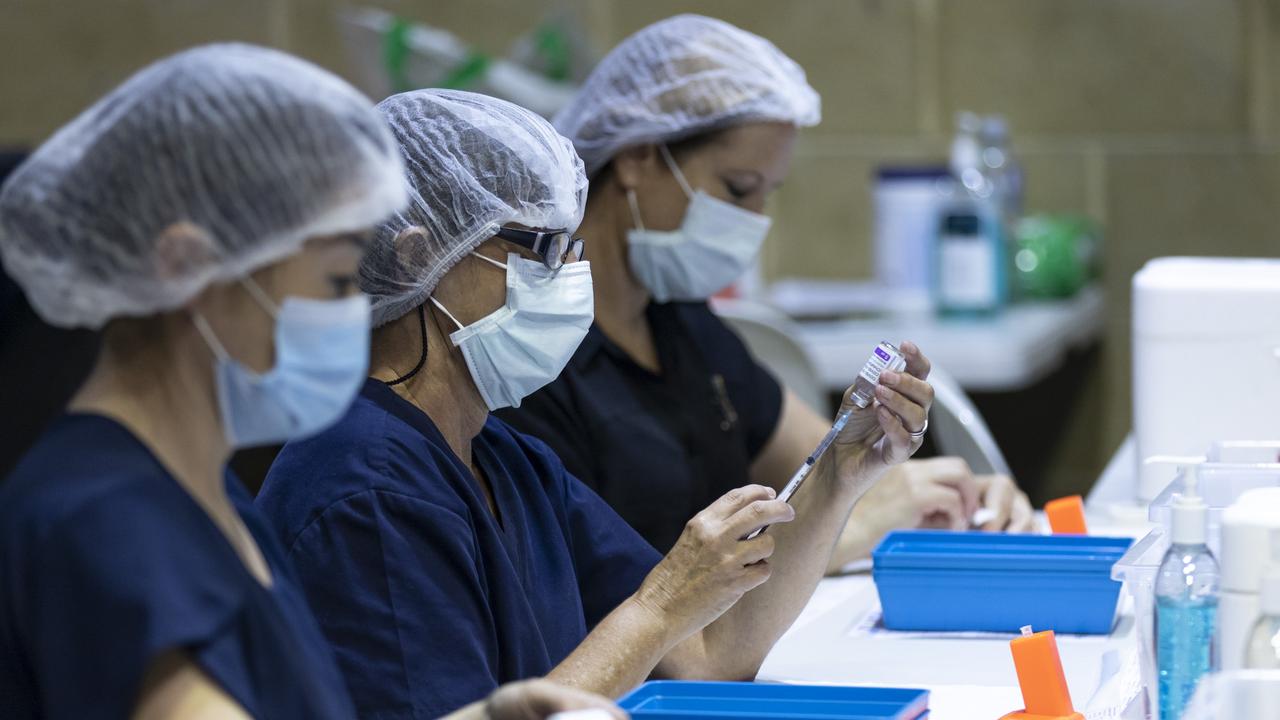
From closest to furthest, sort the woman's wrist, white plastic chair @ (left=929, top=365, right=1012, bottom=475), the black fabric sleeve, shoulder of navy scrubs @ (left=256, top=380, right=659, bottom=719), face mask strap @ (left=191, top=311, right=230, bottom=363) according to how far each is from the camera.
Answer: face mask strap @ (left=191, top=311, right=230, bottom=363)
shoulder of navy scrubs @ (left=256, top=380, right=659, bottom=719)
the woman's wrist
the black fabric sleeve
white plastic chair @ (left=929, top=365, right=1012, bottom=475)

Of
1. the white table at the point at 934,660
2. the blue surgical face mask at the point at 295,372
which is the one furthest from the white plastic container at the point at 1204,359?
the blue surgical face mask at the point at 295,372

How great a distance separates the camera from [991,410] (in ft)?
13.4

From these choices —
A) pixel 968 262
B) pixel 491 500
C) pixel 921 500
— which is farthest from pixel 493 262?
pixel 968 262

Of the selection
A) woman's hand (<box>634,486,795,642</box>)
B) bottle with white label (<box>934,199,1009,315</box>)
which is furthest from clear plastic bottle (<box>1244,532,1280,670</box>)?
bottle with white label (<box>934,199,1009,315</box>)

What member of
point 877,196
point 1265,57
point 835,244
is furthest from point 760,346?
point 1265,57

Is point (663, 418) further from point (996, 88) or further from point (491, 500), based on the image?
point (996, 88)

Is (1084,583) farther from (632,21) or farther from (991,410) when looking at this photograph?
(632,21)

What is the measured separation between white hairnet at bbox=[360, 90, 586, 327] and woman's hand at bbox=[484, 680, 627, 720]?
19.9 inches

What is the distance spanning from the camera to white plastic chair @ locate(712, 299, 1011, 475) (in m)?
2.60

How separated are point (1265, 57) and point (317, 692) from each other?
3403 millimetres

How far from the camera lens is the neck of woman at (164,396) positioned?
1047mm

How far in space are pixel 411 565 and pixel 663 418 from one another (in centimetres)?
83

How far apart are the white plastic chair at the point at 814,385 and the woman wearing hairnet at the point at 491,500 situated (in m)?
0.96

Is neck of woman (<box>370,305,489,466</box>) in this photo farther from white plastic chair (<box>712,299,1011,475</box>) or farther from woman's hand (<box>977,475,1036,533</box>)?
white plastic chair (<box>712,299,1011,475</box>)
